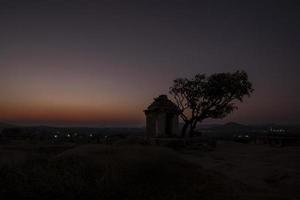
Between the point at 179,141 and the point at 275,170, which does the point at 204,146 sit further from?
the point at 275,170

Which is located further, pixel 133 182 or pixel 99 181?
pixel 133 182

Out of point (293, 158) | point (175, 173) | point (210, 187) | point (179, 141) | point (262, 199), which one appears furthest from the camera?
point (179, 141)

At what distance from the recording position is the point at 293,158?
61.3ft

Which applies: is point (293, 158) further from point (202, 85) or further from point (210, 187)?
point (202, 85)

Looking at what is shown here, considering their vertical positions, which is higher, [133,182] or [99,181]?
[99,181]

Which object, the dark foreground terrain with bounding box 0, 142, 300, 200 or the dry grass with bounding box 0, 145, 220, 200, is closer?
the dry grass with bounding box 0, 145, 220, 200

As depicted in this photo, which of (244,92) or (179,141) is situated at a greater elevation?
(244,92)

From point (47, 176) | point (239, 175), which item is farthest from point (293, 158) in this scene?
point (47, 176)

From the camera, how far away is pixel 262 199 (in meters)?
9.79

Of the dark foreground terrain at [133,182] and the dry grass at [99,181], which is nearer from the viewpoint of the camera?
the dry grass at [99,181]

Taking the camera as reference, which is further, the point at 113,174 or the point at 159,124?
the point at 159,124

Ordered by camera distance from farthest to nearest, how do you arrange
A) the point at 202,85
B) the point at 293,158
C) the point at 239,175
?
the point at 202,85 < the point at 293,158 < the point at 239,175

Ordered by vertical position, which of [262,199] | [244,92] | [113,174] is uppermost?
[244,92]

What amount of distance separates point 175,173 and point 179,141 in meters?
15.5
